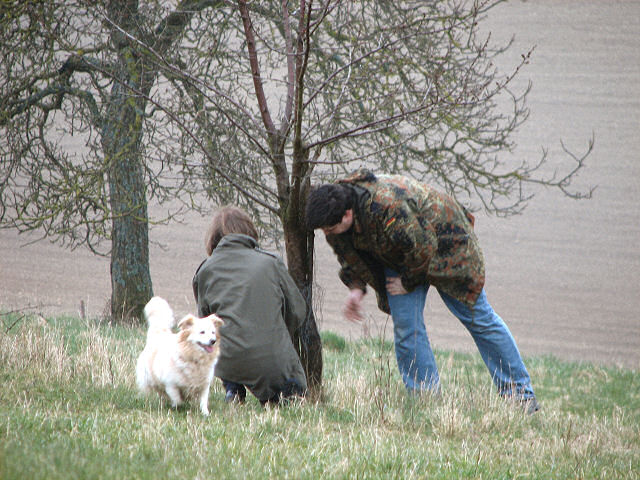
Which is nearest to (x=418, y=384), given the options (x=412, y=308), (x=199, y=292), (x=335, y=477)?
(x=412, y=308)

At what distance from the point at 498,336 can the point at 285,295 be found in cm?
179

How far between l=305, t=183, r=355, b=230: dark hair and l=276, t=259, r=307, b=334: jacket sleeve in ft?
→ 1.63

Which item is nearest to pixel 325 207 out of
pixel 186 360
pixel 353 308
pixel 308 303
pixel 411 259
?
pixel 411 259

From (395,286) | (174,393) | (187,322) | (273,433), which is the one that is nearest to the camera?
(273,433)

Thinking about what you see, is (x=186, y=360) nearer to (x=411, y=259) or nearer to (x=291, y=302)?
(x=291, y=302)

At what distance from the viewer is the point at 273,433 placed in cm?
399

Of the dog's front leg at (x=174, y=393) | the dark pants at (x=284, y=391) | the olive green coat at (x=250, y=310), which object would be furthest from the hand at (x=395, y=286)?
the dog's front leg at (x=174, y=393)

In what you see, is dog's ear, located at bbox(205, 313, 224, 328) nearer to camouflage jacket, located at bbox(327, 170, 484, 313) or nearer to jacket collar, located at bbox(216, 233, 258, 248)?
jacket collar, located at bbox(216, 233, 258, 248)

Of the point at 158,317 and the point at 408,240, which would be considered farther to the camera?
the point at 408,240

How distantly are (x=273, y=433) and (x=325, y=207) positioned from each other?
150 cm

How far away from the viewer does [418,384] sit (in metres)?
5.63

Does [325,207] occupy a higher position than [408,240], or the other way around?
[325,207]

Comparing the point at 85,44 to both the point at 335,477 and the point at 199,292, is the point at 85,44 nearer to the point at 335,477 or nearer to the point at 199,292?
the point at 199,292

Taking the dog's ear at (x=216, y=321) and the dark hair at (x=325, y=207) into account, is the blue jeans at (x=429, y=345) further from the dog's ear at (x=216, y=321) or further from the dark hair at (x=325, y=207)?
the dog's ear at (x=216, y=321)
